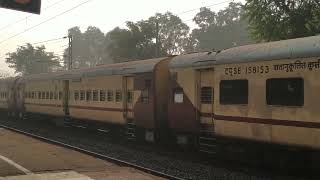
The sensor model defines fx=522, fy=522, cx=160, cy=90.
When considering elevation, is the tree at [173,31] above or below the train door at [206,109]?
above

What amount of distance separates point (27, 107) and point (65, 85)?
8475mm

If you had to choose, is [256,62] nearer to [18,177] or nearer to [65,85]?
[18,177]

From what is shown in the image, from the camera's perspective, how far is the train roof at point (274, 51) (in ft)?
37.0

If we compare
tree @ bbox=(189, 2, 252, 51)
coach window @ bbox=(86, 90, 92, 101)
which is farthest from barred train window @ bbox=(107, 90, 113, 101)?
tree @ bbox=(189, 2, 252, 51)

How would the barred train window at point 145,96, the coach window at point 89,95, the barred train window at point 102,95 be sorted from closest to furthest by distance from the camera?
the barred train window at point 145,96, the barred train window at point 102,95, the coach window at point 89,95

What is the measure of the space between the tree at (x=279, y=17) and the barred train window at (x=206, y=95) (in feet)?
82.1

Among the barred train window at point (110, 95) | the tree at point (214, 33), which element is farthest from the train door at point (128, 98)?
the tree at point (214, 33)

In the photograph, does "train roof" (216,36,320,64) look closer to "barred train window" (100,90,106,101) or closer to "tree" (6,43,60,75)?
"barred train window" (100,90,106,101)

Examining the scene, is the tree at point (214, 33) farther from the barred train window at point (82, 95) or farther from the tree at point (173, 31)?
the barred train window at point (82, 95)

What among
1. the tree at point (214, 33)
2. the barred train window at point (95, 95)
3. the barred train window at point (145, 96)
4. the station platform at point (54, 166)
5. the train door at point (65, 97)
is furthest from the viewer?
the tree at point (214, 33)

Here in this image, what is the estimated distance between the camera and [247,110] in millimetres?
12938

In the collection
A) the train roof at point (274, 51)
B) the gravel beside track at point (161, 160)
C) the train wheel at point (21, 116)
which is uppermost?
the train roof at point (274, 51)

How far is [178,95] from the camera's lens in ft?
53.8

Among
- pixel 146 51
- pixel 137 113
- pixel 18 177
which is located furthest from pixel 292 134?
pixel 146 51
